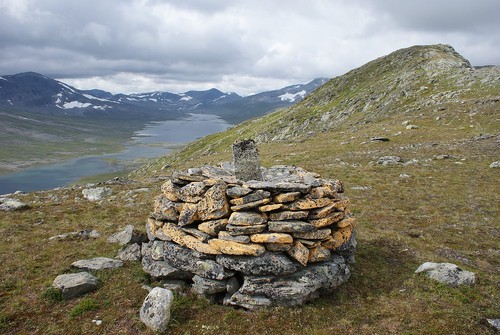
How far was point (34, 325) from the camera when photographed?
565 inches

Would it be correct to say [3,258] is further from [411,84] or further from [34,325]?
[411,84]

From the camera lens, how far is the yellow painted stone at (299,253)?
15.8 meters

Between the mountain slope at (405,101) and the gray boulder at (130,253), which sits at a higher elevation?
the mountain slope at (405,101)

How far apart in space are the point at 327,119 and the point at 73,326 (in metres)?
95.3

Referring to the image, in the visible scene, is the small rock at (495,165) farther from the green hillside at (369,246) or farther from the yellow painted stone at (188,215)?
the yellow painted stone at (188,215)

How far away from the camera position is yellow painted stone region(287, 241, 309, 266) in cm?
1581

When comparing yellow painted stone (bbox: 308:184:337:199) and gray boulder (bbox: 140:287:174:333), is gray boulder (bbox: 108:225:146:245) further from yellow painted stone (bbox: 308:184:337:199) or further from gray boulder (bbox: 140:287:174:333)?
yellow painted stone (bbox: 308:184:337:199)

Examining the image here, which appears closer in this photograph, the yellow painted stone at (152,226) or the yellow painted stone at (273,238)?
the yellow painted stone at (273,238)

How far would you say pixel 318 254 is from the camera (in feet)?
54.1

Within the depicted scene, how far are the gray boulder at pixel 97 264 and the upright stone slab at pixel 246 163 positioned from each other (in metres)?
8.64

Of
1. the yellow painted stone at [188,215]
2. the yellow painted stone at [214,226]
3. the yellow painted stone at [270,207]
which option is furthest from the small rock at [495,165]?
the yellow painted stone at [188,215]

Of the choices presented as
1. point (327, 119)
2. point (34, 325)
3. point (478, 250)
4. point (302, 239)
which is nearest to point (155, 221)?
point (34, 325)

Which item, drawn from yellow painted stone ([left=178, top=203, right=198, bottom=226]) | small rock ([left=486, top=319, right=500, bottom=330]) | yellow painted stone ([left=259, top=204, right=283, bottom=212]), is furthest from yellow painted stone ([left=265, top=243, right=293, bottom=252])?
small rock ([left=486, top=319, right=500, bottom=330])

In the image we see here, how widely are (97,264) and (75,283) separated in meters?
2.37
